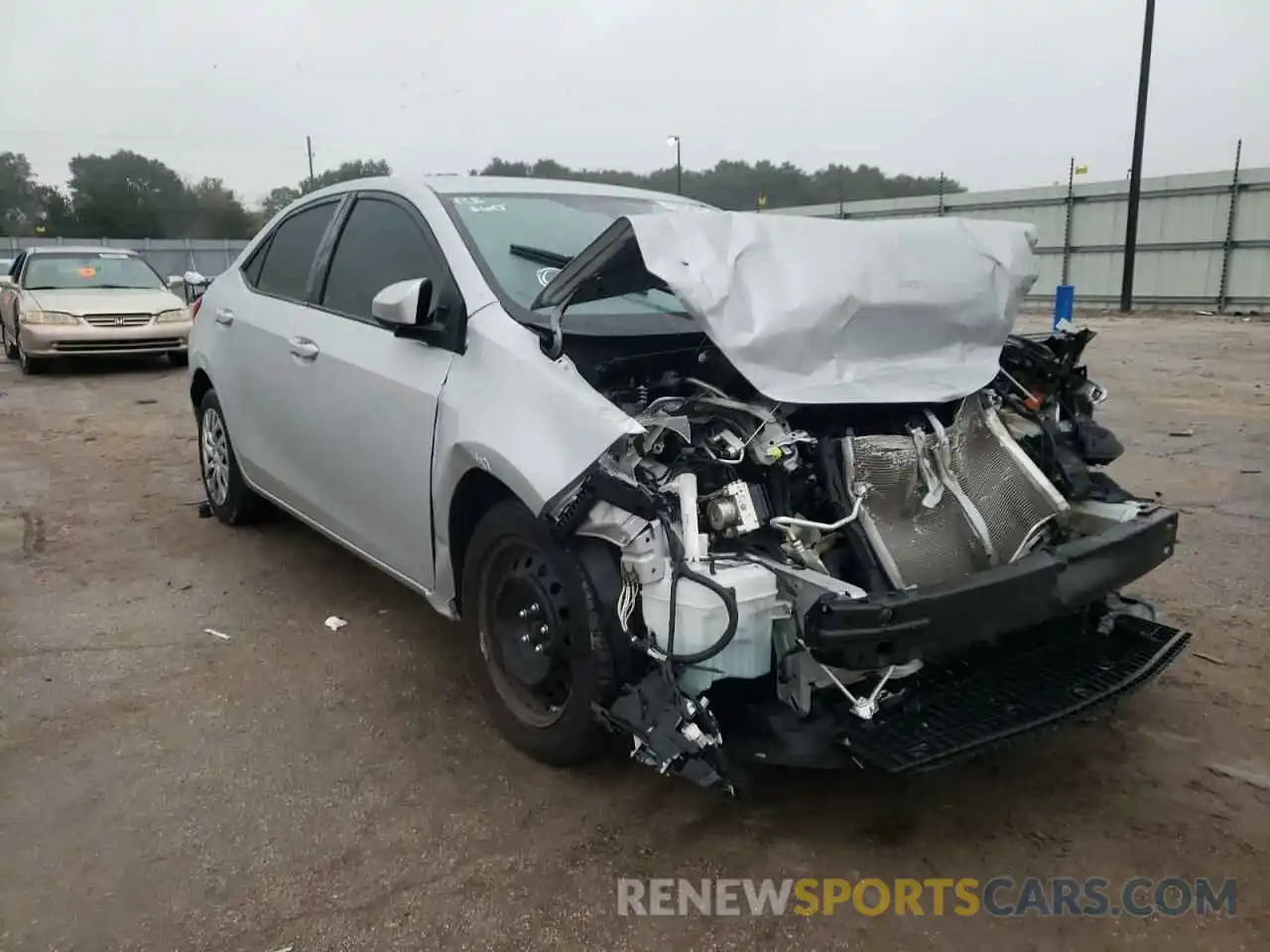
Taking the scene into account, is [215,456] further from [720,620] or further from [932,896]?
[932,896]

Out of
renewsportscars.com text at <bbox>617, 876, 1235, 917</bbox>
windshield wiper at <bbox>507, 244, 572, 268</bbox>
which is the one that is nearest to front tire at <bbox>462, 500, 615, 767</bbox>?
renewsportscars.com text at <bbox>617, 876, 1235, 917</bbox>

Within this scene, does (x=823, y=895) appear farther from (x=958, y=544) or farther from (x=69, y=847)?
(x=69, y=847)

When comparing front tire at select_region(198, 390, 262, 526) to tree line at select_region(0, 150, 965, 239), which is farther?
tree line at select_region(0, 150, 965, 239)

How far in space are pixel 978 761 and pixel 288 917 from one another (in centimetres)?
204

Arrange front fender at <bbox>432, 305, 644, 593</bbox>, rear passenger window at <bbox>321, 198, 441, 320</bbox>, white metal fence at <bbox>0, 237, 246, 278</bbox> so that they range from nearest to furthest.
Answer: front fender at <bbox>432, 305, 644, 593</bbox>, rear passenger window at <bbox>321, 198, 441, 320</bbox>, white metal fence at <bbox>0, 237, 246, 278</bbox>

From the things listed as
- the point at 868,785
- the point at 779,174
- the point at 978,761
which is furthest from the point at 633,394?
the point at 779,174

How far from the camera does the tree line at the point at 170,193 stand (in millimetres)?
24266

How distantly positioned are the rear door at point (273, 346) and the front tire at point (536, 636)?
1327 mm

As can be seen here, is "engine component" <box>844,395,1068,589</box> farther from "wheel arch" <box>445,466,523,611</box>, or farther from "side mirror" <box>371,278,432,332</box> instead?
"side mirror" <box>371,278,432,332</box>

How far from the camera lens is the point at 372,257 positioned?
3.92m

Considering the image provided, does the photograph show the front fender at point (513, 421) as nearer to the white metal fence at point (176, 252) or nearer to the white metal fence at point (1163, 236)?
the white metal fence at point (1163, 236)

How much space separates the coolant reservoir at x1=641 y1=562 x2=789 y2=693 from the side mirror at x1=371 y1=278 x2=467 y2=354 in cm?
118

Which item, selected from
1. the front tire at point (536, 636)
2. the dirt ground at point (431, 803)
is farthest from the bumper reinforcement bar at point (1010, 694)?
the front tire at point (536, 636)

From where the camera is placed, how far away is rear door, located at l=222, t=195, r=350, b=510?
4281 mm
